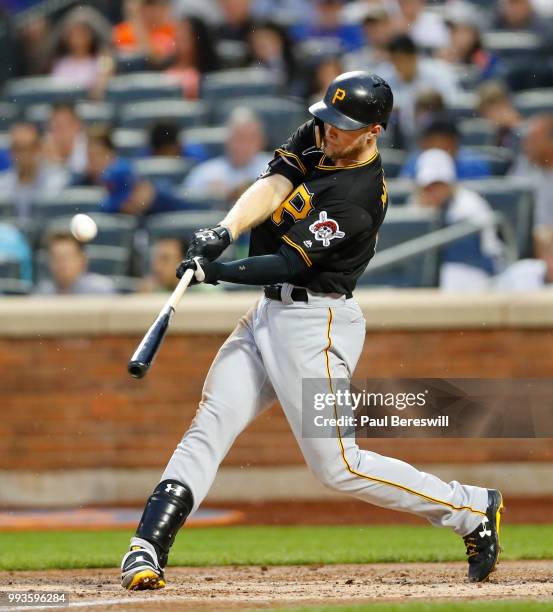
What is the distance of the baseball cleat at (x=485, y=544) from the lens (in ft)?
15.8

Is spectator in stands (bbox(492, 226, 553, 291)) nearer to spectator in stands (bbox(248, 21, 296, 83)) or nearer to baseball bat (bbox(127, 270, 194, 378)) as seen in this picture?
spectator in stands (bbox(248, 21, 296, 83))

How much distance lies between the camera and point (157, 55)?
38.0 ft

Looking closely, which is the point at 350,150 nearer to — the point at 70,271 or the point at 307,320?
the point at 307,320

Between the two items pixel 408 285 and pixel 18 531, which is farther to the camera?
pixel 408 285

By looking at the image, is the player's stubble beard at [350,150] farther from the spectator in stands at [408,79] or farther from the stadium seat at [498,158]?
the spectator in stands at [408,79]

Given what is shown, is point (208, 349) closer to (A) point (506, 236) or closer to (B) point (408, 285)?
(B) point (408, 285)

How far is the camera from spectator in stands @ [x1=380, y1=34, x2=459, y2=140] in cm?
1007

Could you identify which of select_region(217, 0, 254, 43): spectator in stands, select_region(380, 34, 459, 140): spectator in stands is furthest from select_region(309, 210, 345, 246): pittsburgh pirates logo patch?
select_region(217, 0, 254, 43): spectator in stands

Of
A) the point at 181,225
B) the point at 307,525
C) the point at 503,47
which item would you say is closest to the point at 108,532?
the point at 307,525

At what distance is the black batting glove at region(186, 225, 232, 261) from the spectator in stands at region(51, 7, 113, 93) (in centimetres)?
747

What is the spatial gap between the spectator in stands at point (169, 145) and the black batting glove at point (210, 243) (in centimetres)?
577

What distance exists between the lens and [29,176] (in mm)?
10219

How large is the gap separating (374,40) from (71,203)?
2937 millimetres

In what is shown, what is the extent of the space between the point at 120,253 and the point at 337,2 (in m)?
3.67
